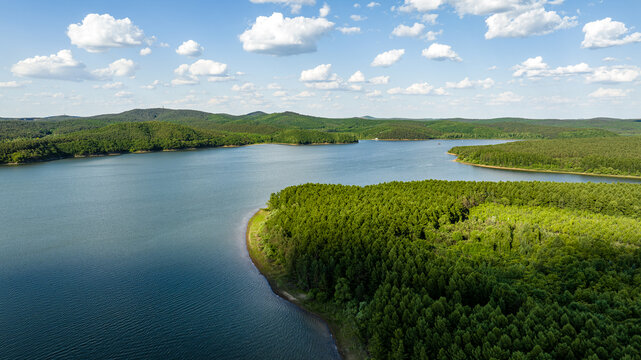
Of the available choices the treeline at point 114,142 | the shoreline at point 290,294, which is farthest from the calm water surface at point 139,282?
the treeline at point 114,142

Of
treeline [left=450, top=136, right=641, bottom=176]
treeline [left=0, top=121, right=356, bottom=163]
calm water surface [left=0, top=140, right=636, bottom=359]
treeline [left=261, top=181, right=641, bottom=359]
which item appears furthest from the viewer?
treeline [left=0, top=121, right=356, bottom=163]

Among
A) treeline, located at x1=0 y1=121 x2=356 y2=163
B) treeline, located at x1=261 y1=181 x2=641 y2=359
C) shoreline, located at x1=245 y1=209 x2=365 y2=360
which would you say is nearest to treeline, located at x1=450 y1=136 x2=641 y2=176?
treeline, located at x1=261 y1=181 x2=641 y2=359

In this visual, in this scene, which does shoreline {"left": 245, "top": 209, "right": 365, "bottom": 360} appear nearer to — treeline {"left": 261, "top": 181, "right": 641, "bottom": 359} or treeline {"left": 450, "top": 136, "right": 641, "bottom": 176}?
treeline {"left": 261, "top": 181, "right": 641, "bottom": 359}

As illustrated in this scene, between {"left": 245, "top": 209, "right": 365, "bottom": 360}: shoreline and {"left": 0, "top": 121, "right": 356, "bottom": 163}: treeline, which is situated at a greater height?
{"left": 0, "top": 121, "right": 356, "bottom": 163}: treeline

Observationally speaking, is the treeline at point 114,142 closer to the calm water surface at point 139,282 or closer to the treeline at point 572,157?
the calm water surface at point 139,282

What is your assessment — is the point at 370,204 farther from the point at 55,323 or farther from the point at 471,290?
the point at 55,323

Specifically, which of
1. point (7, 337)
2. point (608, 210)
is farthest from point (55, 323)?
point (608, 210)
